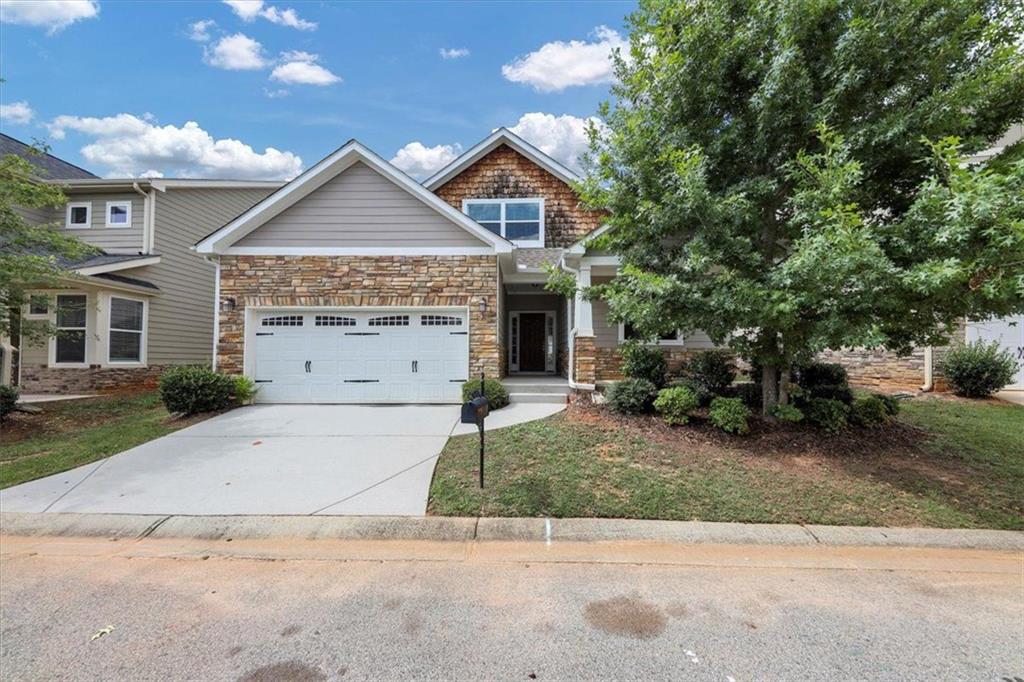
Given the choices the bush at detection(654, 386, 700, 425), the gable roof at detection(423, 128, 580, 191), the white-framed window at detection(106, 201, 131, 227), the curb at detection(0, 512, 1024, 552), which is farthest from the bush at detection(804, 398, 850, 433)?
the white-framed window at detection(106, 201, 131, 227)

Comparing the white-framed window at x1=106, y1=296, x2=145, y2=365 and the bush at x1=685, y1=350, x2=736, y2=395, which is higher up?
the white-framed window at x1=106, y1=296, x2=145, y2=365

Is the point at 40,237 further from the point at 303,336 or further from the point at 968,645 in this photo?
the point at 968,645

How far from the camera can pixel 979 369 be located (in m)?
9.91

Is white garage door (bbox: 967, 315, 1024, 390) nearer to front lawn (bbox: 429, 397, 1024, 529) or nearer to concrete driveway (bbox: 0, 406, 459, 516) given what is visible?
front lawn (bbox: 429, 397, 1024, 529)

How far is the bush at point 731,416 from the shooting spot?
690cm

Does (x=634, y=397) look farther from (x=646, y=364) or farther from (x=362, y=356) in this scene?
(x=362, y=356)

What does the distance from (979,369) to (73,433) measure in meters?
17.5

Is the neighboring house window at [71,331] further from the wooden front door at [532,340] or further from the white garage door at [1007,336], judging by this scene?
the white garage door at [1007,336]

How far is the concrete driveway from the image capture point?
512 cm

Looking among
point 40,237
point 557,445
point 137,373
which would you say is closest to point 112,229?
point 137,373

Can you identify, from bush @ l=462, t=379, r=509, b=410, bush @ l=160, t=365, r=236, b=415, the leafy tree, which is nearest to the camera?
the leafy tree

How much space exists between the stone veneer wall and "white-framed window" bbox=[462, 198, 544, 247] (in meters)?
3.33

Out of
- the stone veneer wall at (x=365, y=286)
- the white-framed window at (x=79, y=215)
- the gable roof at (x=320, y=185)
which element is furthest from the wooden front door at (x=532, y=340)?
the white-framed window at (x=79, y=215)

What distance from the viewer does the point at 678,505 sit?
5.01 meters
